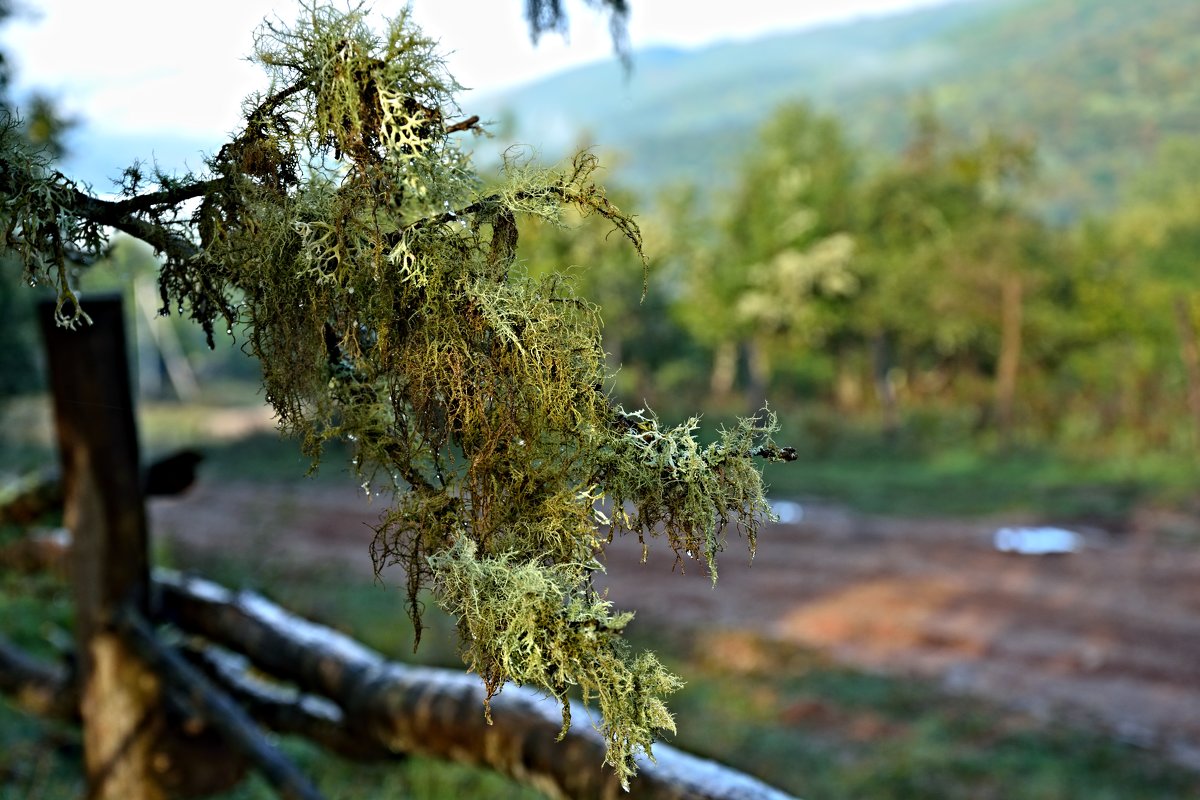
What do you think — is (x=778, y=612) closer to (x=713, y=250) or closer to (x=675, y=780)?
(x=675, y=780)

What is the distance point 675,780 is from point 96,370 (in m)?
3.17

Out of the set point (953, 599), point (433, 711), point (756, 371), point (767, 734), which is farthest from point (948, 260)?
point (433, 711)

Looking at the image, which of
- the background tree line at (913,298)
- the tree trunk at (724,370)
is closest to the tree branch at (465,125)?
the background tree line at (913,298)

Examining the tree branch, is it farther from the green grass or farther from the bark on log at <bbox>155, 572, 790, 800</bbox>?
the green grass

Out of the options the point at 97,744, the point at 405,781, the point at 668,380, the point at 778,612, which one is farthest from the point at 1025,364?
the point at 97,744

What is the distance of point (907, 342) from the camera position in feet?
96.2

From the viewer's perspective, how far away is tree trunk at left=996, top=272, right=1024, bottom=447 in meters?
22.1

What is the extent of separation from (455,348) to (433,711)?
107 inches

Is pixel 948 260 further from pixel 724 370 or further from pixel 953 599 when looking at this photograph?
pixel 953 599

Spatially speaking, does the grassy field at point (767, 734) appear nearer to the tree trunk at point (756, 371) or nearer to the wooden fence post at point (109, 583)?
the wooden fence post at point (109, 583)

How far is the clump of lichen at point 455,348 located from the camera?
1.31 m

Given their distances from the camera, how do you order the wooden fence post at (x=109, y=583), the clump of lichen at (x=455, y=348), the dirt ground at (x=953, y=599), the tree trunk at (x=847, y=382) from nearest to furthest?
1. the clump of lichen at (x=455, y=348)
2. the wooden fence post at (x=109, y=583)
3. the dirt ground at (x=953, y=599)
4. the tree trunk at (x=847, y=382)

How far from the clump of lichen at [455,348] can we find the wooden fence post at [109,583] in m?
3.79

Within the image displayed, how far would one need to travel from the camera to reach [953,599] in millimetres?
12203
